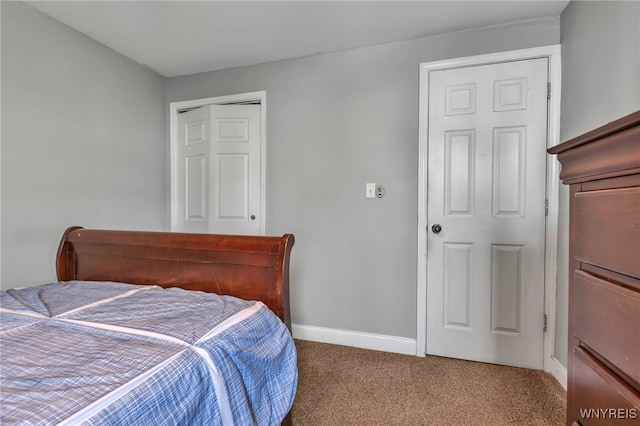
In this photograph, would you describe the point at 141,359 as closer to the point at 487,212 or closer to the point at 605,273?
the point at 605,273

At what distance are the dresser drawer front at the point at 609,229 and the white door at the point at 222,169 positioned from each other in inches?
85.8

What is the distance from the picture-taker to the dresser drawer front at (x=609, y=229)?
0.60 m

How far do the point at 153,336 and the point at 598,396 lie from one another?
1.14 meters

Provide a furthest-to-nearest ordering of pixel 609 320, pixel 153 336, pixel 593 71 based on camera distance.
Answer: pixel 593 71, pixel 153 336, pixel 609 320

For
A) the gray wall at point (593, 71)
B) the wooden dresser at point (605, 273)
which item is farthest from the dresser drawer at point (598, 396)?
the gray wall at point (593, 71)

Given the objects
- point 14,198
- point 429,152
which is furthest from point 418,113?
point 14,198

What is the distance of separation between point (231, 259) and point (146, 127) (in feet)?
6.55

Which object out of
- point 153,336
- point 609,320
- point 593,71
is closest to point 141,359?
point 153,336

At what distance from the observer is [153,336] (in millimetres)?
882

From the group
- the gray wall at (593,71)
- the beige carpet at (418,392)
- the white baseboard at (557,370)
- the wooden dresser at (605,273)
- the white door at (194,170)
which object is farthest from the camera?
the white door at (194,170)

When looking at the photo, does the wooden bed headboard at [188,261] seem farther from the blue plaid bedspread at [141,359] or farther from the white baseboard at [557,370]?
the white baseboard at [557,370]

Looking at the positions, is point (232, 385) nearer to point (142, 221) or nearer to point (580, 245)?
point (580, 245)

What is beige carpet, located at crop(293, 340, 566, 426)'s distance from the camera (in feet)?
5.06

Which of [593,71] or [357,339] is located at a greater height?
[593,71]
